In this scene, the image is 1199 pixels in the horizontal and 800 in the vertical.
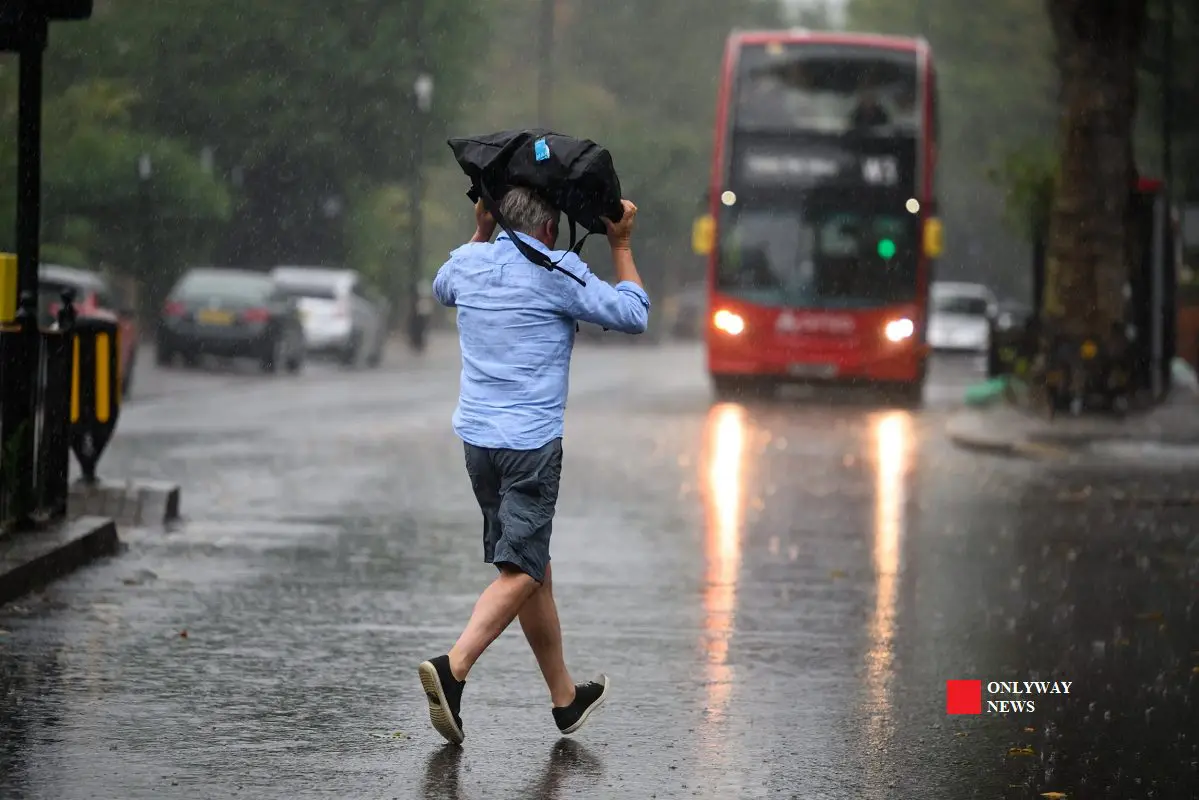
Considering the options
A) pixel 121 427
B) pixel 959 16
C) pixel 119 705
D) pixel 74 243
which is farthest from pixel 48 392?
pixel 959 16

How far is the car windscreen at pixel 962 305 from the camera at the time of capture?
2035 inches

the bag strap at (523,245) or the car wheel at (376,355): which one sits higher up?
the bag strap at (523,245)

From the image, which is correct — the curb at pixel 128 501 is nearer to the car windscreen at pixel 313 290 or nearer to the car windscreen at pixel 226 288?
the car windscreen at pixel 226 288

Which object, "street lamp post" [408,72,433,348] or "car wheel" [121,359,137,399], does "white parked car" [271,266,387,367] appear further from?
"car wheel" [121,359,137,399]

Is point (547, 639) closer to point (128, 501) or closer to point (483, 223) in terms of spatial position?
point (483, 223)

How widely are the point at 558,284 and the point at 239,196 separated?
41440 millimetres

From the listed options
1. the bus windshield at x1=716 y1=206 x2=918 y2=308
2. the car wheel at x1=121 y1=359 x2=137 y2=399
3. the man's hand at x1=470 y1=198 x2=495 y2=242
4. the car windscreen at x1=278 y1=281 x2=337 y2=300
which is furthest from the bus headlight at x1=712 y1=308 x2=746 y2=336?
the man's hand at x1=470 y1=198 x2=495 y2=242

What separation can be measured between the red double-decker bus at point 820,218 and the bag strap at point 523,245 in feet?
67.7

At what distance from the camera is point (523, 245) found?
6.12 meters

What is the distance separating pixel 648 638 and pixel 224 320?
25.0 meters

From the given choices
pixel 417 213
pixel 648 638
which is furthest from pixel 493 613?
pixel 417 213

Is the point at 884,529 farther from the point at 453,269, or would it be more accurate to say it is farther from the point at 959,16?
the point at 959,16

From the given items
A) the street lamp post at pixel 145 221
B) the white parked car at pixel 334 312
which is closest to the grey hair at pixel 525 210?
the white parked car at pixel 334 312

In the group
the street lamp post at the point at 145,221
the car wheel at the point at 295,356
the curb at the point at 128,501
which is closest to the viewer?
the curb at the point at 128,501
